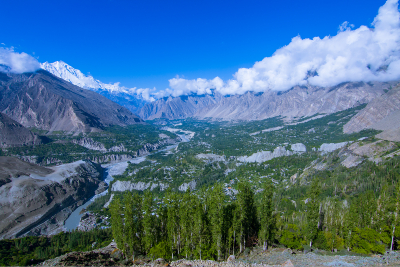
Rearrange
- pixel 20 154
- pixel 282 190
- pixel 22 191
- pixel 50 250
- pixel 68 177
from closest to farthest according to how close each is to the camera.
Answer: pixel 50 250 < pixel 22 191 < pixel 282 190 < pixel 68 177 < pixel 20 154

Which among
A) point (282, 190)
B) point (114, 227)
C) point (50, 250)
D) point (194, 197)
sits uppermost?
point (194, 197)

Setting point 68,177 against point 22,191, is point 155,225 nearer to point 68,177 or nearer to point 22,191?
point 22,191

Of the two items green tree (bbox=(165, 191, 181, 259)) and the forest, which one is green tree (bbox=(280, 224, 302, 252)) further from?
green tree (bbox=(165, 191, 181, 259))

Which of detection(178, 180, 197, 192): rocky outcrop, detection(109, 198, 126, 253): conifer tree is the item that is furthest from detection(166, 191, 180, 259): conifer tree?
detection(178, 180, 197, 192): rocky outcrop

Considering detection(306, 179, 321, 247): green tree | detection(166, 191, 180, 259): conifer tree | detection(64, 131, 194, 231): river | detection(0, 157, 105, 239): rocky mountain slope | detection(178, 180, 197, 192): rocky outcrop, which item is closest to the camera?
detection(166, 191, 180, 259): conifer tree

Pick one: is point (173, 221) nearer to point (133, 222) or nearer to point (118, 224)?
point (133, 222)

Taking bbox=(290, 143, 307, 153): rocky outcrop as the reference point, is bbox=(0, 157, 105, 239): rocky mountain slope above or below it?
below

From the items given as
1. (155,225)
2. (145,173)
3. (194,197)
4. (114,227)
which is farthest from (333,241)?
(145,173)
